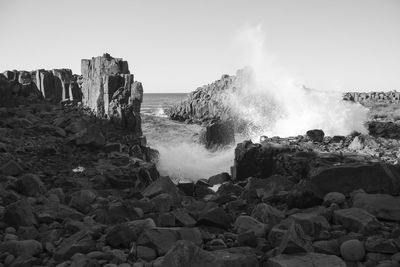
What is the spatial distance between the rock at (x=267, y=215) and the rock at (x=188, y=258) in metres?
1.58

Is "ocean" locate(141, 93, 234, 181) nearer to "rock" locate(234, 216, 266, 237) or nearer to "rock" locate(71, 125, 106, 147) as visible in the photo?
"rock" locate(71, 125, 106, 147)

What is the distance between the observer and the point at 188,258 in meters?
3.16

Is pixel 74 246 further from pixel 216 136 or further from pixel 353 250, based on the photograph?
pixel 216 136

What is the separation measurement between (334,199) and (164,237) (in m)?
2.31

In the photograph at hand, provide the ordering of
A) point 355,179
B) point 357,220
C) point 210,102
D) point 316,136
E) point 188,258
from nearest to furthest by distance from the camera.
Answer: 1. point 188,258
2. point 357,220
3. point 355,179
4. point 316,136
5. point 210,102

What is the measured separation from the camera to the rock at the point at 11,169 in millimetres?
7254

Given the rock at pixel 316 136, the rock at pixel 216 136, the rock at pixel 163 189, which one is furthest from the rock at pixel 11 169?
the rock at pixel 216 136

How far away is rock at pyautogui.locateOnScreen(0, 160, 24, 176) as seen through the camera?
725cm

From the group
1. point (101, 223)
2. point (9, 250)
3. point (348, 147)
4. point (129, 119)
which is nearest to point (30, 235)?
point (9, 250)

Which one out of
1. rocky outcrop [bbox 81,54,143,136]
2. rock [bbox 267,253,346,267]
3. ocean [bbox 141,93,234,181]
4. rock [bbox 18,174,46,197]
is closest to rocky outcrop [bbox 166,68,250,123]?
ocean [bbox 141,93,234,181]

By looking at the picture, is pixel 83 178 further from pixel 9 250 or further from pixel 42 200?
pixel 9 250

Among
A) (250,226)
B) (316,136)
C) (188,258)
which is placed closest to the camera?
(188,258)

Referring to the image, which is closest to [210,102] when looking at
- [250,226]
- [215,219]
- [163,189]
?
[163,189]

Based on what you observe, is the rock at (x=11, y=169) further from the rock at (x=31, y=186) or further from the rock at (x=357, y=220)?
the rock at (x=357, y=220)
